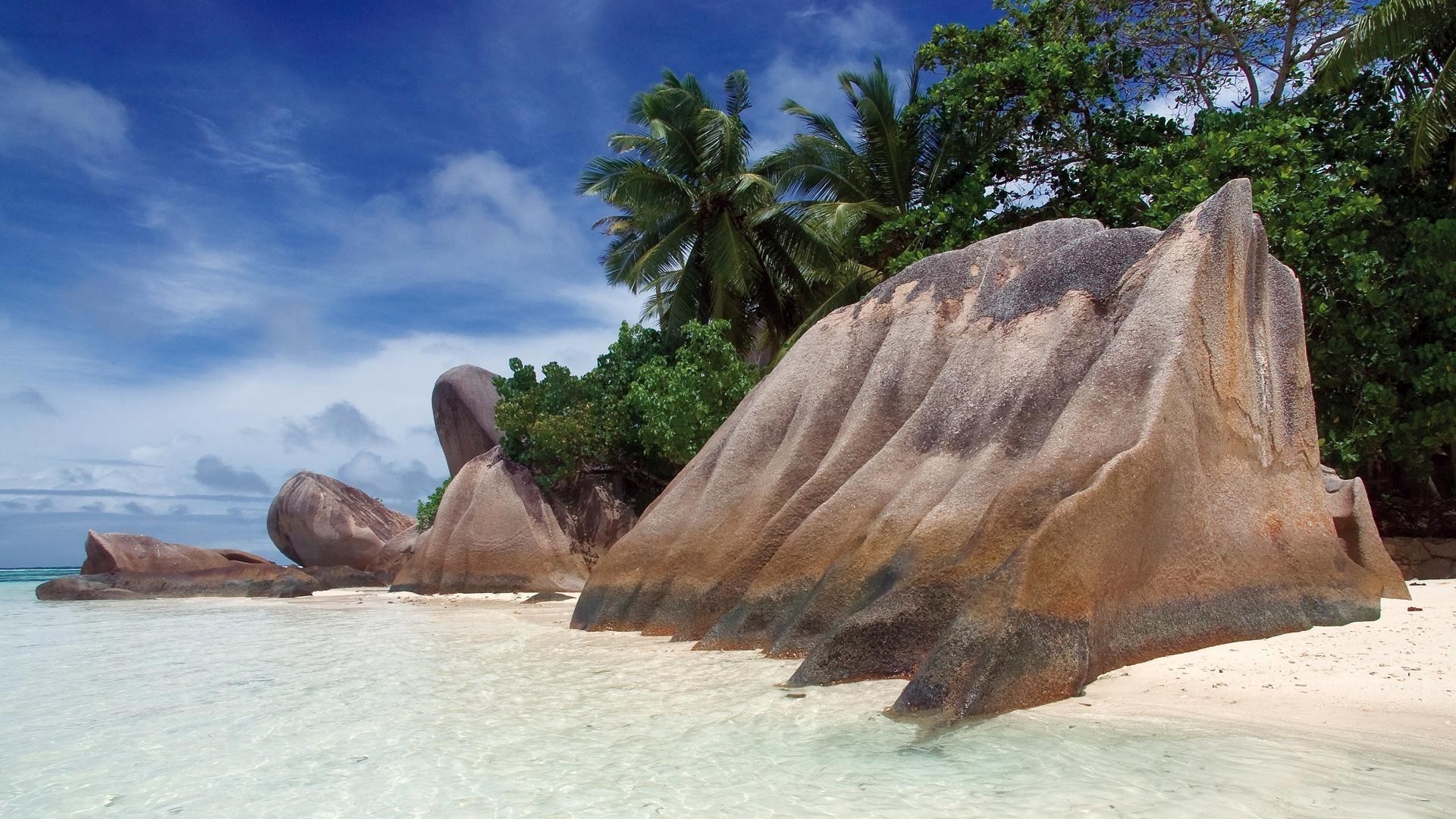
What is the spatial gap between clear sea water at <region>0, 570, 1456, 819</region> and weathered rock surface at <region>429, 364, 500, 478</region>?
16253mm

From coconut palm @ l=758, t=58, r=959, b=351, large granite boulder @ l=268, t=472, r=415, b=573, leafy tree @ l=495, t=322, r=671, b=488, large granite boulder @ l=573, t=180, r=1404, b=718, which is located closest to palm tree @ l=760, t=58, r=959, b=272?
coconut palm @ l=758, t=58, r=959, b=351

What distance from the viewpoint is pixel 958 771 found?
4.16 metres

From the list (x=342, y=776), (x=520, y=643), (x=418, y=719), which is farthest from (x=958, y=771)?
(x=520, y=643)

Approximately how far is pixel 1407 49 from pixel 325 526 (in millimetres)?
27021

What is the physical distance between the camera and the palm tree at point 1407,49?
45.2ft

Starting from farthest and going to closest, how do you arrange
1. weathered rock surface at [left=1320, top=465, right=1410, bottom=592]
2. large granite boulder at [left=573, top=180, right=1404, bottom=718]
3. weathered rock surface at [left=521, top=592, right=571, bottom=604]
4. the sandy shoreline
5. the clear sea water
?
1. weathered rock surface at [left=521, top=592, right=571, bottom=604]
2. weathered rock surface at [left=1320, top=465, right=1410, bottom=592]
3. large granite boulder at [left=573, top=180, right=1404, bottom=718]
4. the sandy shoreline
5. the clear sea water

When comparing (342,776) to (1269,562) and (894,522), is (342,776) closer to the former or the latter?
(894,522)

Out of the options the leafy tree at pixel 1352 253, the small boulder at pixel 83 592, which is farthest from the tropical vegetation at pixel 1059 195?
the small boulder at pixel 83 592

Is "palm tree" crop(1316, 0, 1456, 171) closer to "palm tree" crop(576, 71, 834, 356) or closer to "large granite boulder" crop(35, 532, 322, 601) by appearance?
"palm tree" crop(576, 71, 834, 356)

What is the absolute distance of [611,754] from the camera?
4.80 m

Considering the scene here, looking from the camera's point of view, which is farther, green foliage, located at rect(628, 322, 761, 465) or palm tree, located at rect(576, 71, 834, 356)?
palm tree, located at rect(576, 71, 834, 356)

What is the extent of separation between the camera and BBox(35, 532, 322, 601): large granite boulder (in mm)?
21391

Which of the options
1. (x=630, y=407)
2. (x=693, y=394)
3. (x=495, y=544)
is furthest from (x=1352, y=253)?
(x=495, y=544)

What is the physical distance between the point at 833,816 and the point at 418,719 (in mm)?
3054
